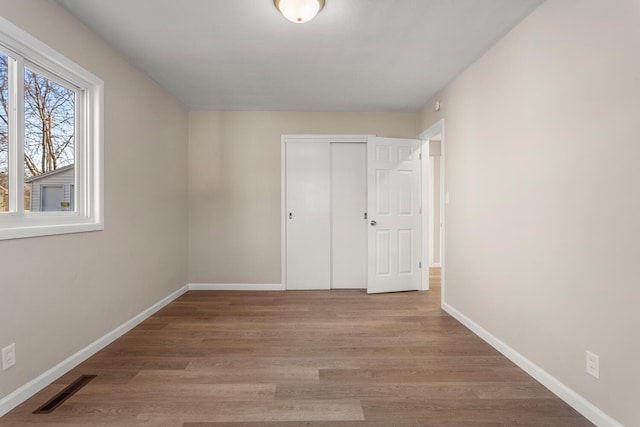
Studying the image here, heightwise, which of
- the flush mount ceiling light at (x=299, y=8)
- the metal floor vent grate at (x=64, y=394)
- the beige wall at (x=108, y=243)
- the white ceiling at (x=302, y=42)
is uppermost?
the white ceiling at (x=302, y=42)

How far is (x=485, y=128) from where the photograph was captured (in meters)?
2.64

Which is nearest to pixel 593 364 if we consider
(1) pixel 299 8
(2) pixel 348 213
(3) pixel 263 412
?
(3) pixel 263 412

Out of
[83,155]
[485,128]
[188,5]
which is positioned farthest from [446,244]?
[83,155]

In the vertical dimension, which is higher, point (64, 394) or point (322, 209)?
point (322, 209)

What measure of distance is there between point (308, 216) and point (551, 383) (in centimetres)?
299

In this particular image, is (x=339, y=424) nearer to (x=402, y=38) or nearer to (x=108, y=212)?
(x=108, y=212)

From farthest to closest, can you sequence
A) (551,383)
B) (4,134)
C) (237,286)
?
(237,286)
(551,383)
(4,134)

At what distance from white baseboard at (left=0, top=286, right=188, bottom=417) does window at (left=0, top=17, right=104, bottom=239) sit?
2.84 feet

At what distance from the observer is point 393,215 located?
13.5 feet

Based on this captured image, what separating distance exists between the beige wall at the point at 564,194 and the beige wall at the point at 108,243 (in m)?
3.11

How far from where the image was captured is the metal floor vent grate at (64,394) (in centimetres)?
170

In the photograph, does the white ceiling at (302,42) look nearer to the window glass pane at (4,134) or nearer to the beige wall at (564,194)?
the beige wall at (564,194)

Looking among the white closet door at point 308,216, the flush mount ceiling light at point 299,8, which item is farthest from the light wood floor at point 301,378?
the flush mount ceiling light at point 299,8

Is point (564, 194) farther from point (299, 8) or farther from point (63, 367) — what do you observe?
point (63, 367)
